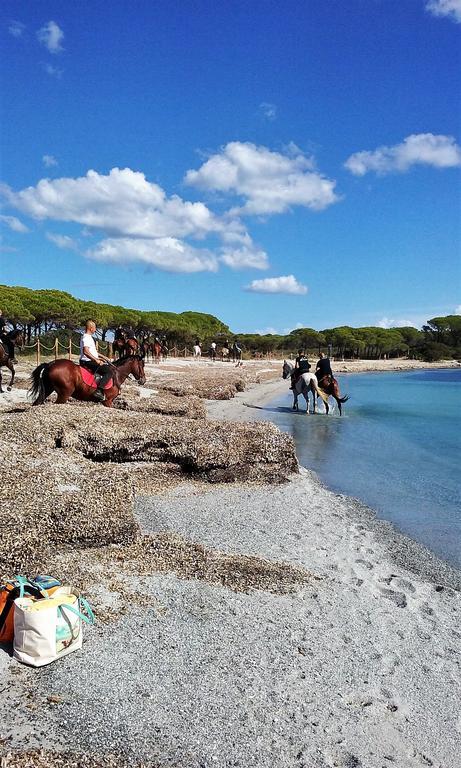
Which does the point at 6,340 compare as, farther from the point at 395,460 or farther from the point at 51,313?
the point at 51,313

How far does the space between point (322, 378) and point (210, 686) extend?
1932cm

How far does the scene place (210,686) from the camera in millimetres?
3625

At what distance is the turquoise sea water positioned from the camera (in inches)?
354

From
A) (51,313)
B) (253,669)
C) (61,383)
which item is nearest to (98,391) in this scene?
(61,383)

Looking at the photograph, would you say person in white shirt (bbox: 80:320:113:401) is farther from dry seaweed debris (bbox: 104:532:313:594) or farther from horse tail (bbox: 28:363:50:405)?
dry seaweed debris (bbox: 104:532:313:594)

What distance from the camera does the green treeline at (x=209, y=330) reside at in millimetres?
41094

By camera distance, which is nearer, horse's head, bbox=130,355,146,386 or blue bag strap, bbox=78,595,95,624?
blue bag strap, bbox=78,595,95,624

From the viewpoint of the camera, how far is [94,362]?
40.4ft

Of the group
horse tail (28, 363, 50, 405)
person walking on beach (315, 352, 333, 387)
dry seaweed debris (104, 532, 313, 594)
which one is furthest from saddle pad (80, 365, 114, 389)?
person walking on beach (315, 352, 333, 387)

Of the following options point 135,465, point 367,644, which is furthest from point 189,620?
point 135,465

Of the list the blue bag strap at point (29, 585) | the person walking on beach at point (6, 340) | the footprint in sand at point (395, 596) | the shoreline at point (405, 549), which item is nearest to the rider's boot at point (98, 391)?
the shoreline at point (405, 549)

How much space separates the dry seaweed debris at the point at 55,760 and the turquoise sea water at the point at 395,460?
5.44 meters

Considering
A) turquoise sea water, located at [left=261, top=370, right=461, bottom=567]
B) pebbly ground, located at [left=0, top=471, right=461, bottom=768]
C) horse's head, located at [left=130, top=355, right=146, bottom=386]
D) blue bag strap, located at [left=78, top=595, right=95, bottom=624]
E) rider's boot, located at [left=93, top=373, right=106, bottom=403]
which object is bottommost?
turquoise sea water, located at [left=261, top=370, right=461, bottom=567]

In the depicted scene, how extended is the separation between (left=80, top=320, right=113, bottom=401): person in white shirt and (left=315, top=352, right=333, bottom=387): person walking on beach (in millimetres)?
11009
